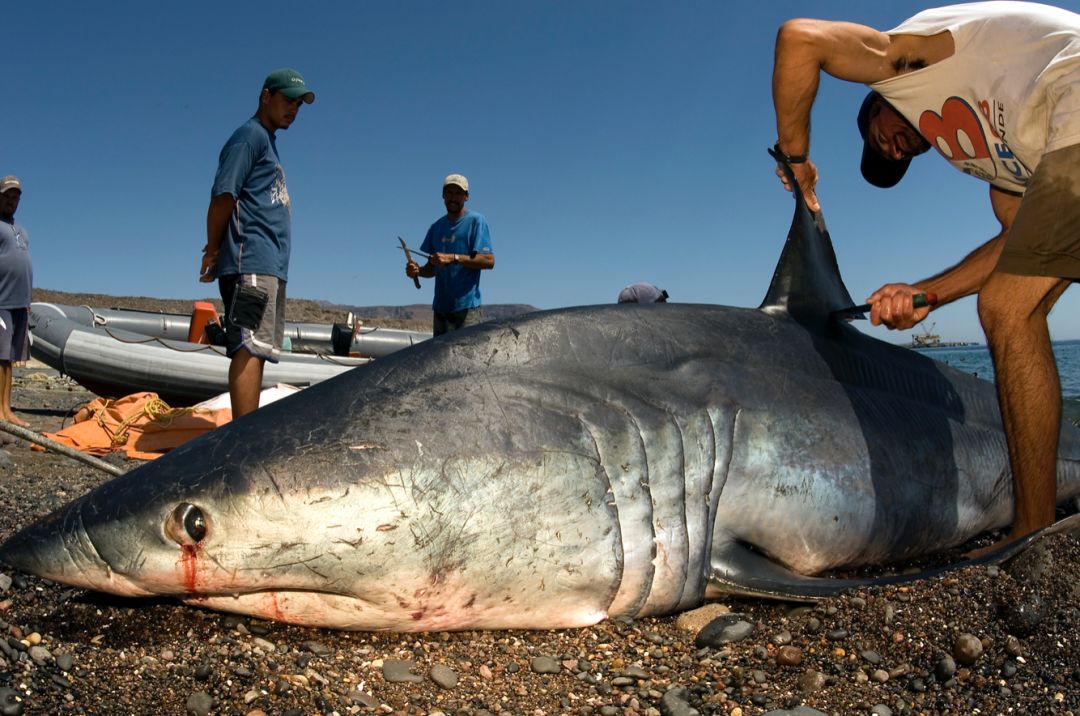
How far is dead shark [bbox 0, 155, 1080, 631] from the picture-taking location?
1966 mm

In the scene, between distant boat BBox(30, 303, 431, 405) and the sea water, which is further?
the sea water

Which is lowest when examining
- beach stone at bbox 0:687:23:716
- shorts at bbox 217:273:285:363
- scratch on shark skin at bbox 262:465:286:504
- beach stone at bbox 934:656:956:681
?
beach stone at bbox 0:687:23:716

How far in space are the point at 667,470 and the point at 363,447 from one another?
2.79 ft

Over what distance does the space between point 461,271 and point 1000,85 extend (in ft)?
17.0

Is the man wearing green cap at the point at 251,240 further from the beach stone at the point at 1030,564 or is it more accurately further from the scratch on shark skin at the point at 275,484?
the beach stone at the point at 1030,564

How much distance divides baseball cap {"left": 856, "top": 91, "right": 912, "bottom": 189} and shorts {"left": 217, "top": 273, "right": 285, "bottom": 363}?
10.1 feet

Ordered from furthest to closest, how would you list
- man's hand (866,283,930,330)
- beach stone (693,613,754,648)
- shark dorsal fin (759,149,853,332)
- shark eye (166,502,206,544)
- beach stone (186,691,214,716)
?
shark dorsal fin (759,149,853,332) → man's hand (866,283,930,330) → beach stone (693,613,754,648) → shark eye (166,502,206,544) → beach stone (186,691,214,716)

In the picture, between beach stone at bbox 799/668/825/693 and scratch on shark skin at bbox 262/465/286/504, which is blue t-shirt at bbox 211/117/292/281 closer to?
scratch on shark skin at bbox 262/465/286/504

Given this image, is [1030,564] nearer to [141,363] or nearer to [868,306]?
[868,306]

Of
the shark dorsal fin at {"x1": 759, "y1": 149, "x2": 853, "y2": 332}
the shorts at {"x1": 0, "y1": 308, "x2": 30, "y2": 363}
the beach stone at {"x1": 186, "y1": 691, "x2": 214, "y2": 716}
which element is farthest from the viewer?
the shorts at {"x1": 0, "y1": 308, "x2": 30, "y2": 363}

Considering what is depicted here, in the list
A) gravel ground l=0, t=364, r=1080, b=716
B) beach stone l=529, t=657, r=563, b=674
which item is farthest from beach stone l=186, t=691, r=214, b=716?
beach stone l=529, t=657, r=563, b=674

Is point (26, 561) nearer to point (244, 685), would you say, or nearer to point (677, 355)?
point (244, 685)

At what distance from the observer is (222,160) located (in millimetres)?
4473

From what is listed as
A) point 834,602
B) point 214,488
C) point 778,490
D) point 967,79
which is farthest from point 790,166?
point 214,488
